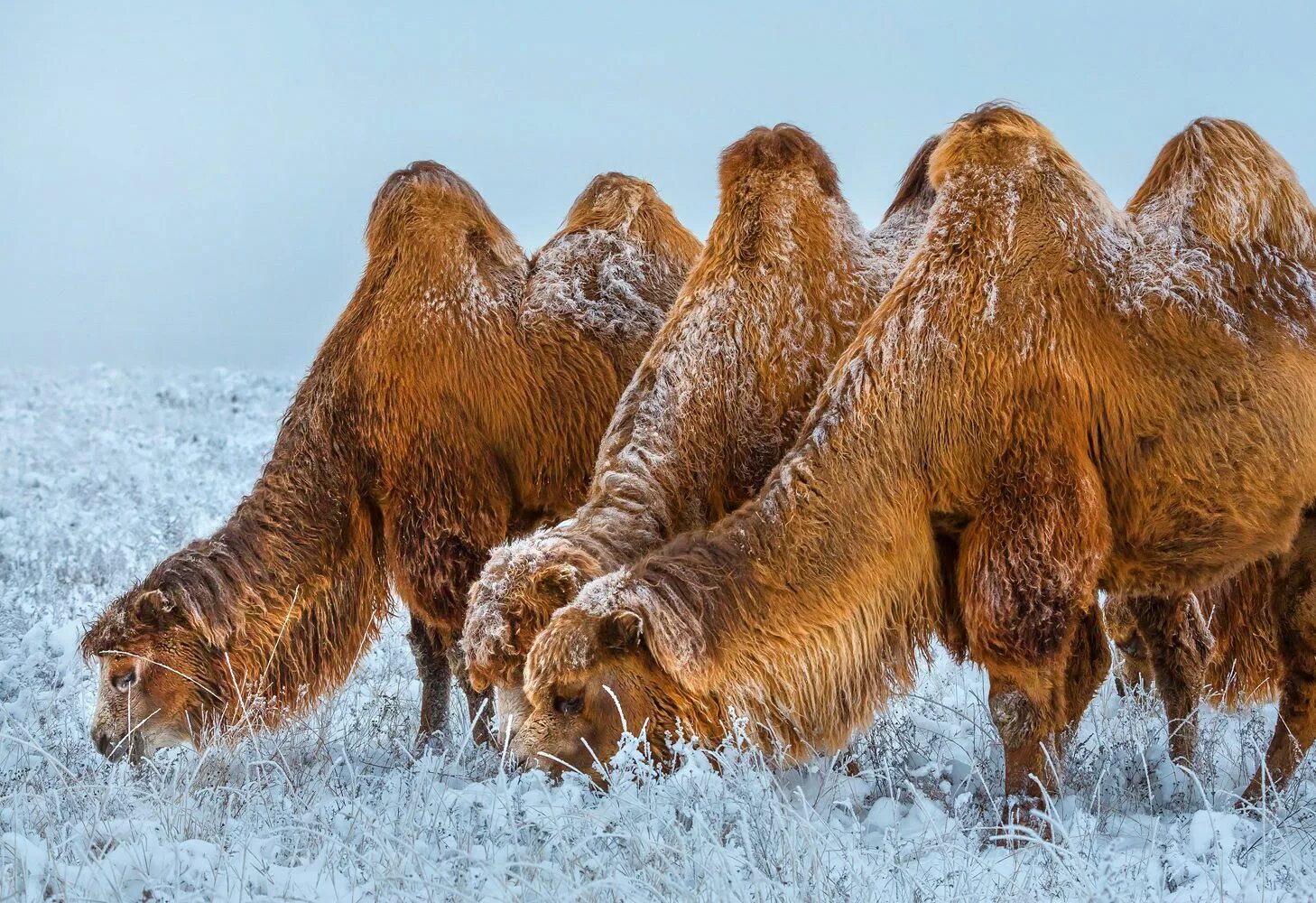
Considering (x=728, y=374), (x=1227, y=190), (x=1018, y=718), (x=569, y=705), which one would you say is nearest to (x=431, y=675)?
(x=728, y=374)

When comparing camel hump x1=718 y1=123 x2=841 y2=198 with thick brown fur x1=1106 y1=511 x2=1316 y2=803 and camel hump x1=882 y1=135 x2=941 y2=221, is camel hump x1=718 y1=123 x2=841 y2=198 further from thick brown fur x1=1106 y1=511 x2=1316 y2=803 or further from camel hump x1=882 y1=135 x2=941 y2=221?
thick brown fur x1=1106 y1=511 x2=1316 y2=803

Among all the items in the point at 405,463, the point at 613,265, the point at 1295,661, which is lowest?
the point at 1295,661

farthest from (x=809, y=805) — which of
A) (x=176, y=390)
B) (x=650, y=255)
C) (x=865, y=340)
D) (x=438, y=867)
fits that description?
(x=176, y=390)

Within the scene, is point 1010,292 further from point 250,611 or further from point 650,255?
point 250,611

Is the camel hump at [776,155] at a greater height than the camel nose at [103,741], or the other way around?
the camel hump at [776,155]

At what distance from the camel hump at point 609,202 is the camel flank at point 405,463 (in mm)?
23

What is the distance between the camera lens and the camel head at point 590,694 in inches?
173

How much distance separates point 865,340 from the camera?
5.25m

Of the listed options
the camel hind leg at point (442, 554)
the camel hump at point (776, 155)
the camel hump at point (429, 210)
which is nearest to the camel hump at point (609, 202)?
the camel hump at point (429, 210)

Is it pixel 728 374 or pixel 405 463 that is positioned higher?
pixel 728 374

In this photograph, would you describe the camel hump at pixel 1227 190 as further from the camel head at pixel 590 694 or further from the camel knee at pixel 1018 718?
the camel head at pixel 590 694

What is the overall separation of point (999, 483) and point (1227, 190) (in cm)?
187

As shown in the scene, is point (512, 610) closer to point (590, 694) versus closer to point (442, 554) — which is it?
point (590, 694)

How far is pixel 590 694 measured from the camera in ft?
14.7
